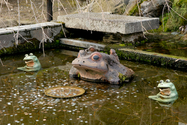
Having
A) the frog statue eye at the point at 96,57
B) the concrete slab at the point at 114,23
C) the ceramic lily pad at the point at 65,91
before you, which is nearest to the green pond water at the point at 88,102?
the ceramic lily pad at the point at 65,91

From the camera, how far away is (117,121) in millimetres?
4410

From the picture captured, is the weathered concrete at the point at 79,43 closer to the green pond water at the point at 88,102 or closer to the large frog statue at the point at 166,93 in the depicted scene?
the green pond water at the point at 88,102

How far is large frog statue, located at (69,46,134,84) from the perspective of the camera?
20.1 ft

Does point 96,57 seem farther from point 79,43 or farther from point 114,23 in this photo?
point 79,43

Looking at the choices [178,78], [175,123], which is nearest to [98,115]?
[175,123]

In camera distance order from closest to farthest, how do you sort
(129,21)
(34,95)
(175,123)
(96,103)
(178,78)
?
(175,123) → (96,103) → (34,95) → (178,78) → (129,21)

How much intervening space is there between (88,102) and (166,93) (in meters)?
1.49

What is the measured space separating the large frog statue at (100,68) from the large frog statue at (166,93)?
3.74 ft

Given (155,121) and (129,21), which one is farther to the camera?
(129,21)

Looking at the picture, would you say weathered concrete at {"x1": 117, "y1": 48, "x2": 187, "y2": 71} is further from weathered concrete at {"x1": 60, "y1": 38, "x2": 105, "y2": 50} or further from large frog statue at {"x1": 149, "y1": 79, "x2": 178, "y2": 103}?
large frog statue at {"x1": 149, "y1": 79, "x2": 178, "y2": 103}

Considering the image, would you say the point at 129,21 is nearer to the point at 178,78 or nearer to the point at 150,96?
the point at 178,78

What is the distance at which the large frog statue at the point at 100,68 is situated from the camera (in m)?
6.13

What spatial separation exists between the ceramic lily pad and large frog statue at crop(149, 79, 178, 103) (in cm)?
150

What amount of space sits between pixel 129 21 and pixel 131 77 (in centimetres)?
251
